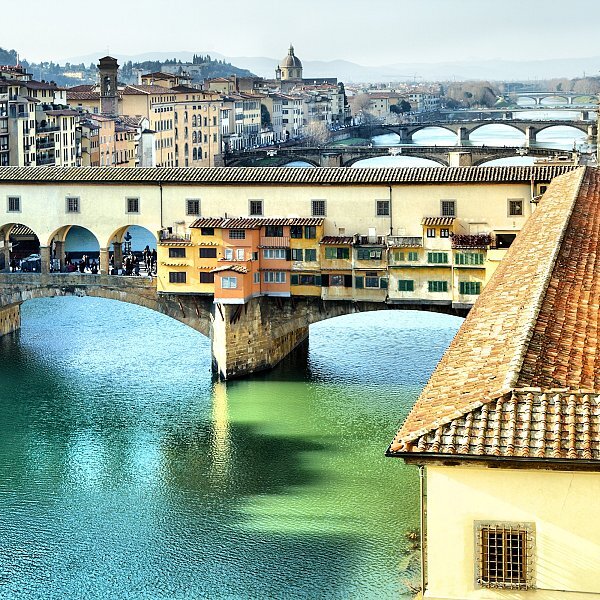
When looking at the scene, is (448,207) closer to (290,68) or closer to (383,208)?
(383,208)

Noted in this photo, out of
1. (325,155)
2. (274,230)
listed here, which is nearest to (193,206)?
(274,230)

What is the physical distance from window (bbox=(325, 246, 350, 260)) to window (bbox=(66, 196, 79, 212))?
6277 mm

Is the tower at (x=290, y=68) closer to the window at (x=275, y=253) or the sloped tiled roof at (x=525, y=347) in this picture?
the window at (x=275, y=253)

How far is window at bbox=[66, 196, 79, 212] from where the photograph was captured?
3222 centimetres

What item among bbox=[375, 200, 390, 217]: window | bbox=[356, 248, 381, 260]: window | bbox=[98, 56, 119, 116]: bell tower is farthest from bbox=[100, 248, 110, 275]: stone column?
bbox=[98, 56, 119, 116]: bell tower

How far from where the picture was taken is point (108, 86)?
80.6 metres

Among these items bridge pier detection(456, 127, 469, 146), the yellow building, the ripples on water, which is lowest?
the ripples on water

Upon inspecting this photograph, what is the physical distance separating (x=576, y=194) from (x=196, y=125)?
204 feet

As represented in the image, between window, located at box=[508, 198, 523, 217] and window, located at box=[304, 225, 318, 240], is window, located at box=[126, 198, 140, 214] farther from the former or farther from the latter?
window, located at box=[508, 198, 523, 217]

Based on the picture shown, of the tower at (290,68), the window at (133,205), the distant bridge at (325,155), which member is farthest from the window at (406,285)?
the tower at (290,68)

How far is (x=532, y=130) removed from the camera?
10288 cm

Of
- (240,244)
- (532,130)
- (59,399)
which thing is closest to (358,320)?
(240,244)

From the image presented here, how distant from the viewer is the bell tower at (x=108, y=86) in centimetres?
7881

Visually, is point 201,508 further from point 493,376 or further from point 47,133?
point 47,133
